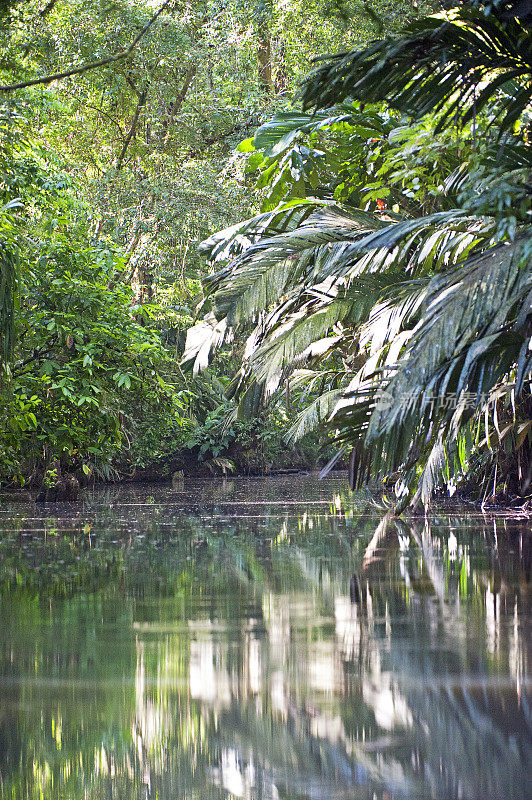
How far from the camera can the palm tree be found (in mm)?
3695

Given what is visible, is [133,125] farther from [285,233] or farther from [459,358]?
[459,358]

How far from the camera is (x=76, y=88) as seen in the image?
1415 centimetres

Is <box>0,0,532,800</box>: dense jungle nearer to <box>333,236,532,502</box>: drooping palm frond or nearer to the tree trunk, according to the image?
<box>333,236,532,502</box>: drooping palm frond

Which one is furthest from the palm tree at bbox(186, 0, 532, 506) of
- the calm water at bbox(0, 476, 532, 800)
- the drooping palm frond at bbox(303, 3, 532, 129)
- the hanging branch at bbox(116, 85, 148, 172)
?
the hanging branch at bbox(116, 85, 148, 172)

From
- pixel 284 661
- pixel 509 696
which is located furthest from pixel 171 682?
pixel 509 696

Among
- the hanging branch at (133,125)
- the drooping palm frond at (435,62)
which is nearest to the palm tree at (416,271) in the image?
the drooping palm frond at (435,62)

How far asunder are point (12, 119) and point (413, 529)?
5177 mm

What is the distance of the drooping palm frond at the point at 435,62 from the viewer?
13.2ft

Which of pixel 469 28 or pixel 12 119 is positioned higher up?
pixel 12 119

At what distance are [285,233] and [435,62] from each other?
2.03 meters

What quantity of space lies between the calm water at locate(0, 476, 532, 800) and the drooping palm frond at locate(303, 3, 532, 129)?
7.02ft

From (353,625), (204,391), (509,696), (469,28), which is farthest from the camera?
(204,391)

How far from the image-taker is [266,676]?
1893 millimetres

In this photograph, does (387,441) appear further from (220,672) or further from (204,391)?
(204,391)
